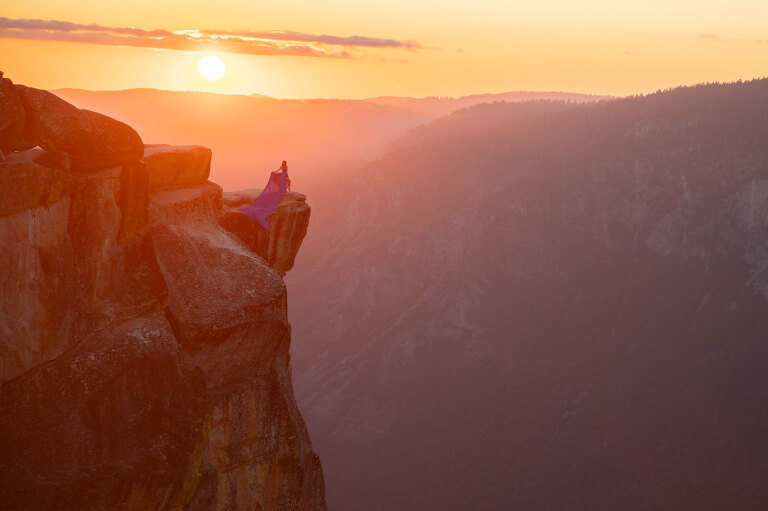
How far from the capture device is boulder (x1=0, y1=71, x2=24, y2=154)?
66.3 ft

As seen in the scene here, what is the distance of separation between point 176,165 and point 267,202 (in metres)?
4.42

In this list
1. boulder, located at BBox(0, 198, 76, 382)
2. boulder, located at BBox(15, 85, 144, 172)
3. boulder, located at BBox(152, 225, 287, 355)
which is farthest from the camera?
boulder, located at BBox(152, 225, 287, 355)

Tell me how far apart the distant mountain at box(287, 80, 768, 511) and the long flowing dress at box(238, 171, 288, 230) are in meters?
109

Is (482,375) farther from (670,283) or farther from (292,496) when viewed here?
(292,496)

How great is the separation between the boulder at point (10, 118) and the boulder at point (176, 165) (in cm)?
418

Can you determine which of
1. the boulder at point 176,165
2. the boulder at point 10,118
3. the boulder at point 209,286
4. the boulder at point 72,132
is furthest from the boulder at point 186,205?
the boulder at point 10,118

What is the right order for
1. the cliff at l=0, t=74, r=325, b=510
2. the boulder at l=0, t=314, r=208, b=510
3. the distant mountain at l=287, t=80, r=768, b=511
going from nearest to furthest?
the boulder at l=0, t=314, r=208, b=510, the cliff at l=0, t=74, r=325, b=510, the distant mountain at l=287, t=80, r=768, b=511

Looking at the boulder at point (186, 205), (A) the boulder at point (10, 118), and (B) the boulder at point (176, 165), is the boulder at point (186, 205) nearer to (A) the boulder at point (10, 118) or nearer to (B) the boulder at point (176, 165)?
(B) the boulder at point (176, 165)

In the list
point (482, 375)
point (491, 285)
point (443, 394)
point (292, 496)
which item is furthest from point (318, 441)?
point (292, 496)

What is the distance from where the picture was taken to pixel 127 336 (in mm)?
19797

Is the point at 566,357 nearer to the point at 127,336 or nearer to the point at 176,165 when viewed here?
the point at 176,165

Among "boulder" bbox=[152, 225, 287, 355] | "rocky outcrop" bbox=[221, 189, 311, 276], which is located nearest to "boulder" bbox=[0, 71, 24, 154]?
"boulder" bbox=[152, 225, 287, 355]

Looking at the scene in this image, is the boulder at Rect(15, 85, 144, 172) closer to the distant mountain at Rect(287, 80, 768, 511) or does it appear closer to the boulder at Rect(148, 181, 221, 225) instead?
the boulder at Rect(148, 181, 221, 225)

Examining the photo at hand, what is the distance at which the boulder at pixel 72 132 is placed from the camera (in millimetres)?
21219
